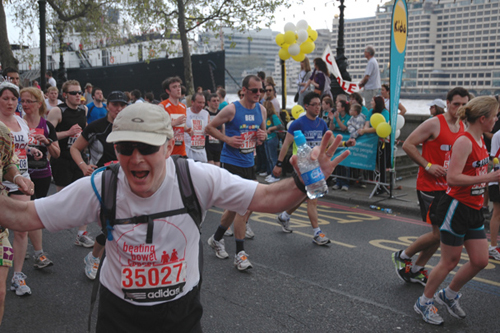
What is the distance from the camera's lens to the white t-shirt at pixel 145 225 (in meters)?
2.08

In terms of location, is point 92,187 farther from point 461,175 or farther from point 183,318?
point 461,175

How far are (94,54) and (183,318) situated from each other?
40.3 metres

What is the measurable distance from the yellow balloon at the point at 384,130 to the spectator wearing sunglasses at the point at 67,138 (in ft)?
18.0

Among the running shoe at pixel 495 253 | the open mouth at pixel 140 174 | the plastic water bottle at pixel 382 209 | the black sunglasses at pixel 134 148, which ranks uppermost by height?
the black sunglasses at pixel 134 148

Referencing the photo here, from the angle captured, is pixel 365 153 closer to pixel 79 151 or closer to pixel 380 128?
pixel 380 128

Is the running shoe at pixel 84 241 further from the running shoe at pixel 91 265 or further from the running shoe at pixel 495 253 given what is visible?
the running shoe at pixel 495 253

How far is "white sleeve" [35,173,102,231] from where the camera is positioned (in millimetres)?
2102

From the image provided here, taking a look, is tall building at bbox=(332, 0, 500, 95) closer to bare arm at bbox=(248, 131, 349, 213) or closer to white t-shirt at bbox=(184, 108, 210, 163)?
white t-shirt at bbox=(184, 108, 210, 163)

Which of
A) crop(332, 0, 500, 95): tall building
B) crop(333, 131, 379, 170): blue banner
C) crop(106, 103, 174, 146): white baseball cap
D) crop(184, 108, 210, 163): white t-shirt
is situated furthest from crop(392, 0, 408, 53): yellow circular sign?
crop(332, 0, 500, 95): tall building

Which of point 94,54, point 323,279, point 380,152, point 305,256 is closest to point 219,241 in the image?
point 305,256

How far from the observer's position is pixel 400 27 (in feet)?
28.6

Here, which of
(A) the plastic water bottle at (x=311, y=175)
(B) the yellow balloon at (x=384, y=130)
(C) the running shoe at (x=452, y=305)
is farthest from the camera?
(B) the yellow balloon at (x=384, y=130)

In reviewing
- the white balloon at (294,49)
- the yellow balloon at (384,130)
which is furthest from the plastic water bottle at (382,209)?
the white balloon at (294,49)

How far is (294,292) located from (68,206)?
9.58 feet
